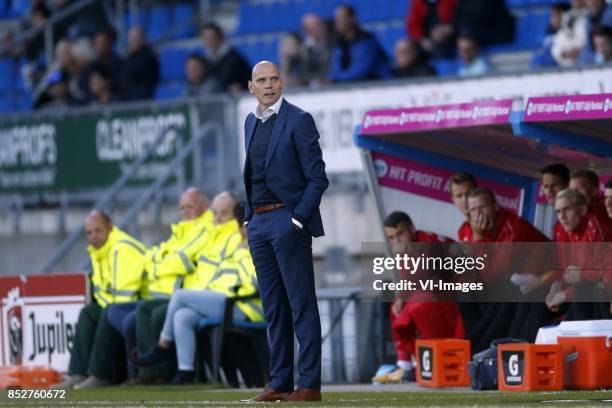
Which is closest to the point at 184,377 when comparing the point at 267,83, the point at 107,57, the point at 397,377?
the point at 397,377

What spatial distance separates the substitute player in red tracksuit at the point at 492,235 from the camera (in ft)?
37.4

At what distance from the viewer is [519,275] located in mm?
11039

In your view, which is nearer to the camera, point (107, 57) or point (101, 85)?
point (101, 85)

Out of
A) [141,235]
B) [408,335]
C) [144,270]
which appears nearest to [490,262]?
[408,335]

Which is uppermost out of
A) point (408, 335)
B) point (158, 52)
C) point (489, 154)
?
point (158, 52)

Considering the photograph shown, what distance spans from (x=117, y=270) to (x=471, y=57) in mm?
5347

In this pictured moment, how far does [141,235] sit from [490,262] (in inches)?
256


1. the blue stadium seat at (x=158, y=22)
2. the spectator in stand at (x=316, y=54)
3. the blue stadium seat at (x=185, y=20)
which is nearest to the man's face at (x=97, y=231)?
the spectator in stand at (x=316, y=54)

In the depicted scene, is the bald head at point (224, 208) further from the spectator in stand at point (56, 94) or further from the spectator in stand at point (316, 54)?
the spectator in stand at point (56, 94)

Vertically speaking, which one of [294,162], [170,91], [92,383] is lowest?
[92,383]

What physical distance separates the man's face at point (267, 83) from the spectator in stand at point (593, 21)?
687cm

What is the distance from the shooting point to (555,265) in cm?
1086

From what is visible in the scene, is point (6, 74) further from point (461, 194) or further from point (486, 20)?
point (461, 194)

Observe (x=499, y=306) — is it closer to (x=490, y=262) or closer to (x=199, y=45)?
(x=490, y=262)
